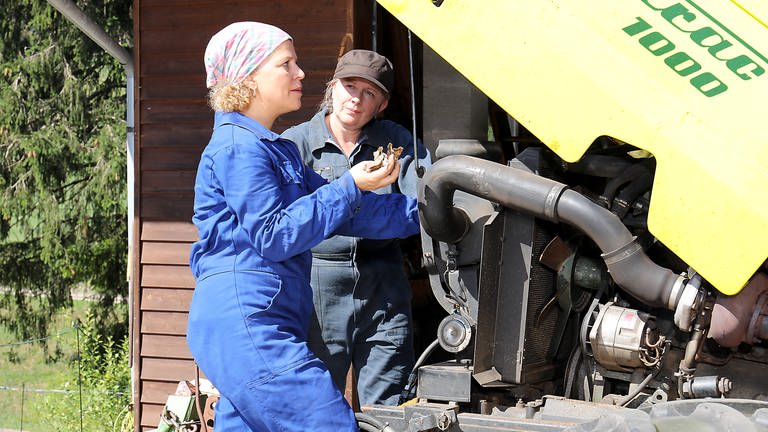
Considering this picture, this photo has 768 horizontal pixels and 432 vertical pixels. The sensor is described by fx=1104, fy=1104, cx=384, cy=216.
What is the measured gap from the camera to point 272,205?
10.2 ft

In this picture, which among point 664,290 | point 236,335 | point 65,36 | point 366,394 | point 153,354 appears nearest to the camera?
point 664,290

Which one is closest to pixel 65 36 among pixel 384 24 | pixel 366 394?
pixel 384 24

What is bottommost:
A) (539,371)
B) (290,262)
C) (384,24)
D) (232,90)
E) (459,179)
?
(539,371)

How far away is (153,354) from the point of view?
6.99 metres

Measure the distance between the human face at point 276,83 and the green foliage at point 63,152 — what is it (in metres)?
6.98

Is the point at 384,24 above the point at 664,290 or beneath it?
above

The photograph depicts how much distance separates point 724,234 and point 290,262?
1.25 m

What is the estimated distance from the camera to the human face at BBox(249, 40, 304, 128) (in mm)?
3344

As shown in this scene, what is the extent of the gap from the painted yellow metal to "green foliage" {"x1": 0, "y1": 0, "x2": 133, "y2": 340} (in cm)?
759

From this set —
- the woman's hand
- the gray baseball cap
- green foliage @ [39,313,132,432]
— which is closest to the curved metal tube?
the woman's hand

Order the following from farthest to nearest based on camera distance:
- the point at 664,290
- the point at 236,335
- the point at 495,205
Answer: the point at 495,205, the point at 236,335, the point at 664,290

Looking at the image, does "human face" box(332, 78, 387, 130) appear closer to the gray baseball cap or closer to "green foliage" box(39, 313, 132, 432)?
the gray baseball cap

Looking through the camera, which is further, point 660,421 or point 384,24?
point 384,24

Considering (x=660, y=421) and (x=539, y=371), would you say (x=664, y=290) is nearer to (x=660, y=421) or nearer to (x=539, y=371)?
(x=660, y=421)
